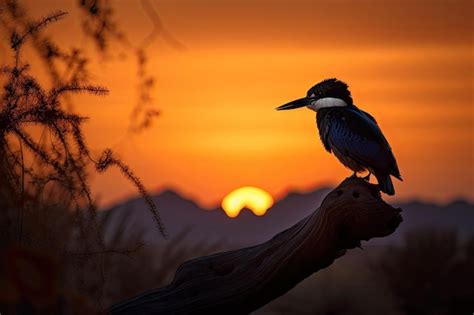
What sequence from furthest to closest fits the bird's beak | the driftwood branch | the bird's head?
1. the bird's beak
2. the bird's head
3. the driftwood branch

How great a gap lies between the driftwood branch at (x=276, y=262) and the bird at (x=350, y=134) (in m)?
0.46

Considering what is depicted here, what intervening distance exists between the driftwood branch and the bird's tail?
0.14 metres

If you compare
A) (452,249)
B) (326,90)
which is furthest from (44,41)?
(452,249)

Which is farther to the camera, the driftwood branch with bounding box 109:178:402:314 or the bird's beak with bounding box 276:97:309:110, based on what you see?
the bird's beak with bounding box 276:97:309:110

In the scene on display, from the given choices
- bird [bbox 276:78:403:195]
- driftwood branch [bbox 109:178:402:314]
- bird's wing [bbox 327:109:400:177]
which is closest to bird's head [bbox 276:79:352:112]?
bird [bbox 276:78:403:195]

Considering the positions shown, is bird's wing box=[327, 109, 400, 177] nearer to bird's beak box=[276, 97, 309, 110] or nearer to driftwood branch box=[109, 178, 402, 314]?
driftwood branch box=[109, 178, 402, 314]

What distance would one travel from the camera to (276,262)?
20.3ft

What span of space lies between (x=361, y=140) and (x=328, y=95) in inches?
31.2

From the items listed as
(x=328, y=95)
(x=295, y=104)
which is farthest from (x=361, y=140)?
(x=295, y=104)

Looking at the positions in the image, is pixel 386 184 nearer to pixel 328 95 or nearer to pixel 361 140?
pixel 361 140

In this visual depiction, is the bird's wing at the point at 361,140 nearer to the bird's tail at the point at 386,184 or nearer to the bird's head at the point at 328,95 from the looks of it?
the bird's tail at the point at 386,184

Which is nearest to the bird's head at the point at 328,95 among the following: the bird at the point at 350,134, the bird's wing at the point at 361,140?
the bird at the point at 350,134

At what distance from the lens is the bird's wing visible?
678 centimetres

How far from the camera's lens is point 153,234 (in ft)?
233
